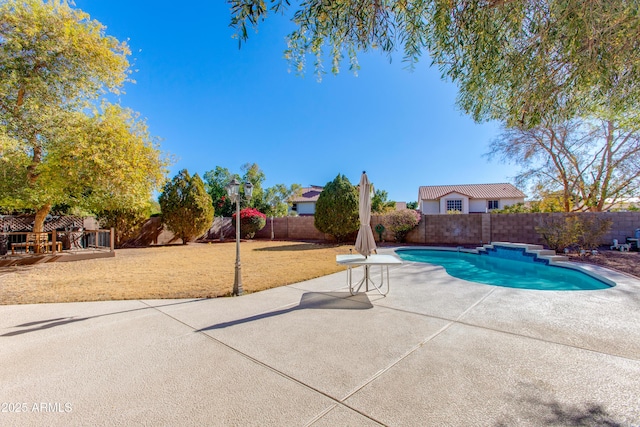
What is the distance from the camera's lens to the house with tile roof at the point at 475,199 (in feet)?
95.0

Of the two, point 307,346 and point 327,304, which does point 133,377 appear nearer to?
point 307,346

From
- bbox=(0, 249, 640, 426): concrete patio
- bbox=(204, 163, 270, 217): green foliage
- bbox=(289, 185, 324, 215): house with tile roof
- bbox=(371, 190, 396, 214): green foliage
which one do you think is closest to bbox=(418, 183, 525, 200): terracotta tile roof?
bbox=(371, 190, 396, 214): green foliage

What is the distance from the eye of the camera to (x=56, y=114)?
903 cm

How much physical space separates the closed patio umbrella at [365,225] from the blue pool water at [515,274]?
3.82 metres

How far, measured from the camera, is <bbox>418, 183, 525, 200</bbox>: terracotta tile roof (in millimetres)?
29000

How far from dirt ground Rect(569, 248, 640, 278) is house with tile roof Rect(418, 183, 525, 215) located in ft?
60.8

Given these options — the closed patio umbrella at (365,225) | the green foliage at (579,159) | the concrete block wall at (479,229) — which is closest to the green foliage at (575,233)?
the concrete block wall at (479,229)

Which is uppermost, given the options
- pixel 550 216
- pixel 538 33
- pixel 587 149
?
pixel 587 149

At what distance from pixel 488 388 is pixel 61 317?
5948mm

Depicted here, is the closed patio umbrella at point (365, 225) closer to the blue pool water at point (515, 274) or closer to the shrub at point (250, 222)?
the blue pool water at point (515, 274)

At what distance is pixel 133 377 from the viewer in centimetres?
254

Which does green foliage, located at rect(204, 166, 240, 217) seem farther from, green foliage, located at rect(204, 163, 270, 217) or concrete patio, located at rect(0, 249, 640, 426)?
concrete patio, located at rect(0, 249, 640, 426)

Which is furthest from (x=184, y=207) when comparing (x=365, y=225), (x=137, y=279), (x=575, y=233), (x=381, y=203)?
(x=575, y=233)

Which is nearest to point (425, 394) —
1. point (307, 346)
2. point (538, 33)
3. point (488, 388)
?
point (488, 388)
